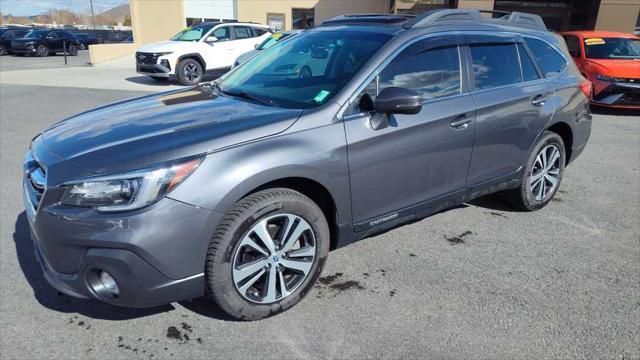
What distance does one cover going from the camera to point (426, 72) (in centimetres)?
336

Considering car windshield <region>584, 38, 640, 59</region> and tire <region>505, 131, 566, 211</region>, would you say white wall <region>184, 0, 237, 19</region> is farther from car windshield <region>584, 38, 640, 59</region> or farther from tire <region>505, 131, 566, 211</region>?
tire <region>505, 131, 566, 211</region>

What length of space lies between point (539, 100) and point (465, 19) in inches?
40.4

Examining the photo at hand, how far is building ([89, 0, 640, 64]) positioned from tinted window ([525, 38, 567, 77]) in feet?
62.6

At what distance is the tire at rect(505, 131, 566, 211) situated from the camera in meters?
4.24

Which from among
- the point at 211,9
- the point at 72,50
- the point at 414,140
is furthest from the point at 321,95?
the point at 72,50

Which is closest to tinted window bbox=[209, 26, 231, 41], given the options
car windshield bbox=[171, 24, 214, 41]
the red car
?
car windshield bbox=[171, 24, 214, 41]

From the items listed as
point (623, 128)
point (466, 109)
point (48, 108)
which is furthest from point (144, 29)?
point (466, 109)

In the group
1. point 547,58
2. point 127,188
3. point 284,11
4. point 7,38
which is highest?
point 284,11

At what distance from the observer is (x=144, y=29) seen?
26844 millimetres

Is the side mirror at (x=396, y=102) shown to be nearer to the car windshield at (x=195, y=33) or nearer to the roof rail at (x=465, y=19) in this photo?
the roof rail at (x=465, y=19)

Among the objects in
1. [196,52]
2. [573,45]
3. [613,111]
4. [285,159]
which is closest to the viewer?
[285,159]

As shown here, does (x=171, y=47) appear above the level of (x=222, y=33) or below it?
below

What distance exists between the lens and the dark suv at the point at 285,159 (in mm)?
2318

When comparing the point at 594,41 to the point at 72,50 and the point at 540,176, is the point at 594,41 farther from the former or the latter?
the point at 72,50
